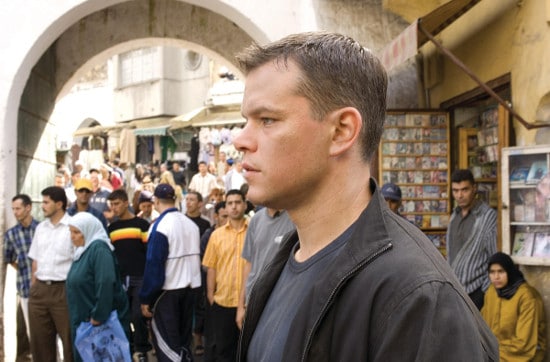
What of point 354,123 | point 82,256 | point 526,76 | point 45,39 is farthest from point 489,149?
point 354,123

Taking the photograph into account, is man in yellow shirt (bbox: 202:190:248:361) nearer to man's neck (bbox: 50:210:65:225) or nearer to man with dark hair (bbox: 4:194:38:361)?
man's neck (bbox: 50:210:65:225)

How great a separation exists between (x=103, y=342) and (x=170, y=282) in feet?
3.00

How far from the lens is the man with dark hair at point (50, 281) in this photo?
6.59 metres

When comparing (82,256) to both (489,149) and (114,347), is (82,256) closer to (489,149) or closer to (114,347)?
(114,347)

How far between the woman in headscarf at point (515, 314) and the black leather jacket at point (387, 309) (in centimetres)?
410

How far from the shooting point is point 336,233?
158cm

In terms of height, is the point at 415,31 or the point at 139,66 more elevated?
the point at 139,66

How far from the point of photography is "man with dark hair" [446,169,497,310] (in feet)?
19.7

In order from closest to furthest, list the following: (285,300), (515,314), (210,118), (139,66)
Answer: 1. (285,300)
2. (515,314)
3. (210,118)
4. (139,66)

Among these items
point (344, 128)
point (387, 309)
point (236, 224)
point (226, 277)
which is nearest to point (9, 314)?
point (226, 277)

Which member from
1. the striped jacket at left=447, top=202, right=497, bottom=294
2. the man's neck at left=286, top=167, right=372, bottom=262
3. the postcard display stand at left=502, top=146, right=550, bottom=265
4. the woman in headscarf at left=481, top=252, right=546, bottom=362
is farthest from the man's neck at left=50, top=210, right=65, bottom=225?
the man's neck at left=286, top=167, right=372, bottom=262

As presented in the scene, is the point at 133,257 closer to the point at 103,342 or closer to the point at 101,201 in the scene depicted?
the point at 103,342

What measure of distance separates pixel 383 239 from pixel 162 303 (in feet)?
18.4

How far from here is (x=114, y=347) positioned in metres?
6.09
